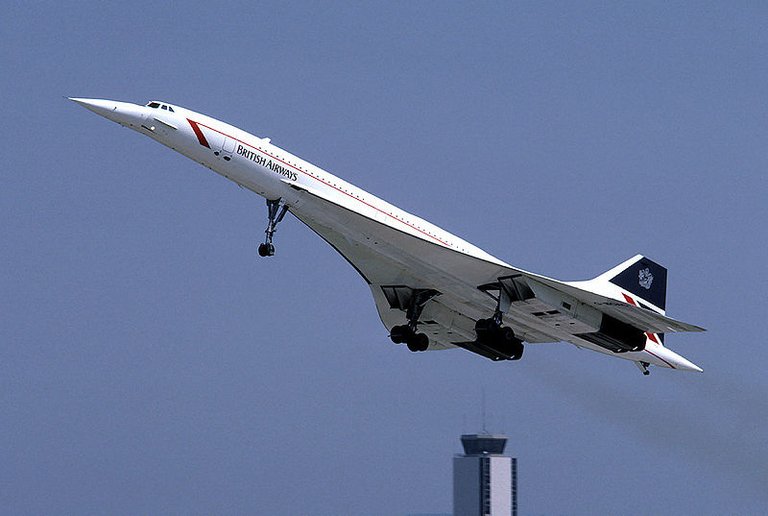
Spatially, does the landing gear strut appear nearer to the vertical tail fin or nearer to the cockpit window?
the vertical tail fin

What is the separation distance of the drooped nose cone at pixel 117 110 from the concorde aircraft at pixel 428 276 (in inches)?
0.8

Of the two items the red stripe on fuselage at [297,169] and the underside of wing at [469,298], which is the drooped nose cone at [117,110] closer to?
the red stripe on fuselage at [297,169]

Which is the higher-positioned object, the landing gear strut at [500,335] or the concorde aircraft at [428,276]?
the concorde aircraft at [428,276]

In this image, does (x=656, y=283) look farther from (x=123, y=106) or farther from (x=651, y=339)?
(x=123, y=106)

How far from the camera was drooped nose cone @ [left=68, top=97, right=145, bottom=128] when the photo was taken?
1967 cm

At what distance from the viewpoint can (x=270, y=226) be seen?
2131 centimetres

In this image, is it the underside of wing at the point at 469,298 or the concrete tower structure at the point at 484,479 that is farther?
the concrete tower structure at the point at 484,479

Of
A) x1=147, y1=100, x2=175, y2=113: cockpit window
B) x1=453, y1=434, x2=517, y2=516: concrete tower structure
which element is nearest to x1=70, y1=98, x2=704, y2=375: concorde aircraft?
x1=147, y1=100, x2=175, y2=113: cockpit window

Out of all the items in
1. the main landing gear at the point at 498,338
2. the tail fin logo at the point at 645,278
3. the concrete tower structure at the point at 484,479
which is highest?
the tail fin logo at the point at 645,278

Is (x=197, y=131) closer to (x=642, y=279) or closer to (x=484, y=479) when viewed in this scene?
(x=642, y=279)

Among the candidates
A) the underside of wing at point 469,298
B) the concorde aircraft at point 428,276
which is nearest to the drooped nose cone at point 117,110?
the concorde aircraft at point 428,276

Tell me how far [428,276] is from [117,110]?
7164mm

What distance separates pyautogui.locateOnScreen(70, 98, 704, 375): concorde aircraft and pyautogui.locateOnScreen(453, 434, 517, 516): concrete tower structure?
27.0 metres

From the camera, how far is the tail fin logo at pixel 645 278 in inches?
1005
